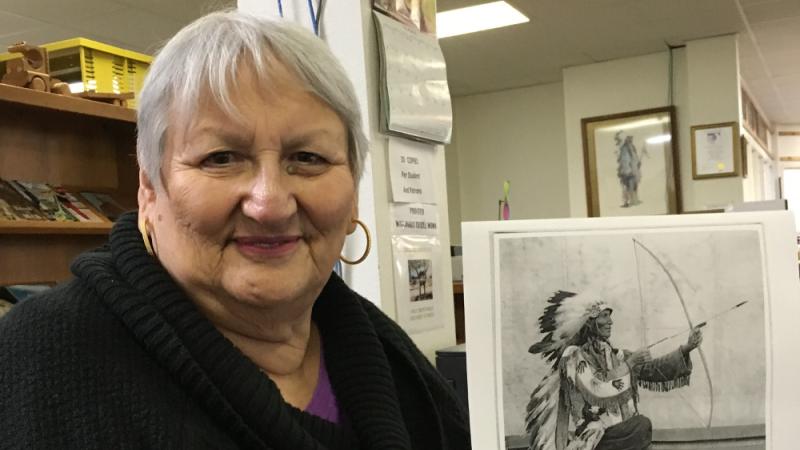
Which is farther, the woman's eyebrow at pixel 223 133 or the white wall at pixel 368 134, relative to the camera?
the white wall at pixel 368 134

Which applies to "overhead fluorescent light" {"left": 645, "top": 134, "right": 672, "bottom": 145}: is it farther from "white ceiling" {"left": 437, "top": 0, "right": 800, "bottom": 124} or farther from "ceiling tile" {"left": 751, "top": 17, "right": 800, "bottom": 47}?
"ceiling tile" {"left": 751, "top": 17, "right": 800, "bottom": 47}

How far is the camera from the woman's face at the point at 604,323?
2.28 ft

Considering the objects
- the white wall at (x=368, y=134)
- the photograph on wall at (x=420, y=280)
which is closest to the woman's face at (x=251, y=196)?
the white wall at (x=368, y=134)

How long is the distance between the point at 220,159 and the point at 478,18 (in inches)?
144

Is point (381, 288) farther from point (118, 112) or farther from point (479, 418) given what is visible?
point (118, 112)

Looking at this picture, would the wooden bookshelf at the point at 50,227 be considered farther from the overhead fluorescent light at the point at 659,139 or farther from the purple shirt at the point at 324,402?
the overhead fluorescent light at the point at 659,139

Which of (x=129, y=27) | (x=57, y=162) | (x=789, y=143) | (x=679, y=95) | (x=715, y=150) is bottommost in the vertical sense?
(x=57, y=162)

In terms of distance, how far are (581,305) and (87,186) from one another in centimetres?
196

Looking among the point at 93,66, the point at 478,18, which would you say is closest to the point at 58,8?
the point at 93,66

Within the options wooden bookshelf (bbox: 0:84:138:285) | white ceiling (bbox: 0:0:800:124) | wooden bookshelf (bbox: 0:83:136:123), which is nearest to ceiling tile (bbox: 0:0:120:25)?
white ceiling (bbox: 0:0:800:124)

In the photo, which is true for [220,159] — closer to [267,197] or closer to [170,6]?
[267,197]

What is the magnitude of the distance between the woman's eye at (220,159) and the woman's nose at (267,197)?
0.03 meters

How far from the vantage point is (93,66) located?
222 cm

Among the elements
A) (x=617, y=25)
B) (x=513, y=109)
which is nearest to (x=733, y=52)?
(x=617, y=25)
